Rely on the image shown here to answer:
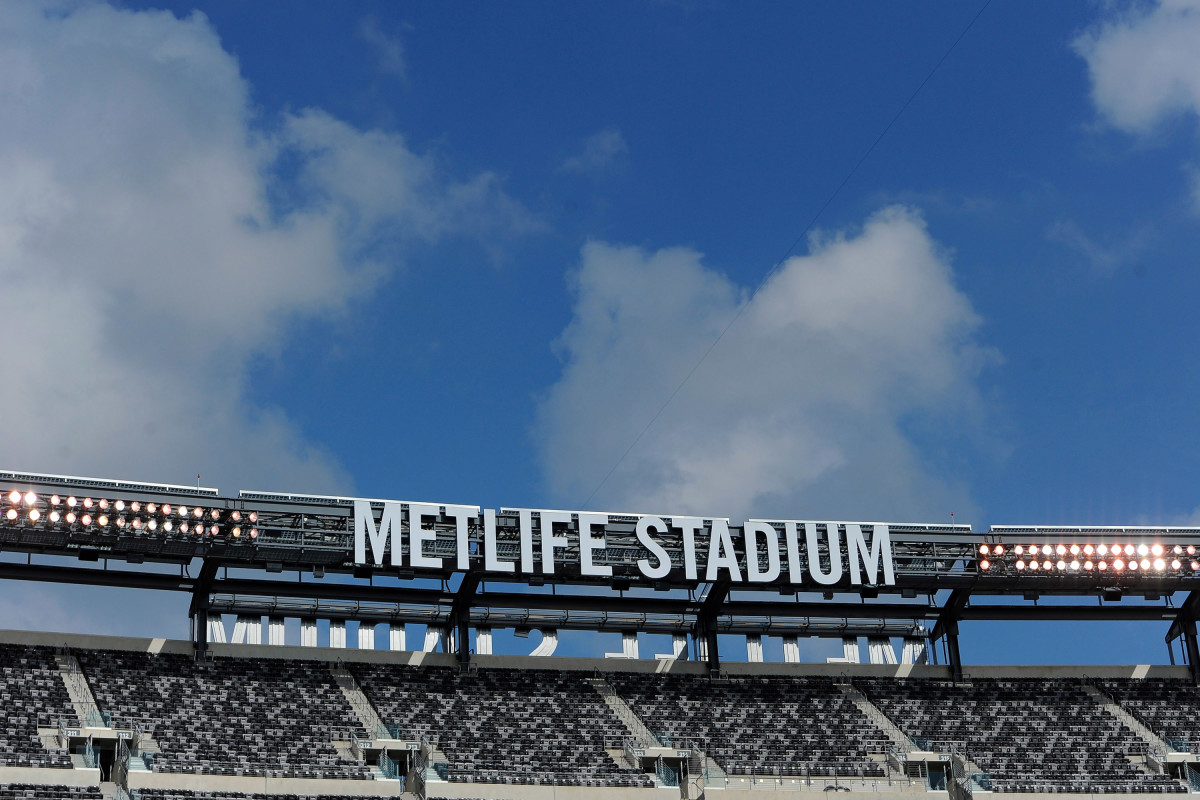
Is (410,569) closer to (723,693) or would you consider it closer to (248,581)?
(248,581)

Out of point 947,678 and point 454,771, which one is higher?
point 947,678

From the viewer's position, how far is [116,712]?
62.0m

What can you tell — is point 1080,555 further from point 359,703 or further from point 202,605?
point 202,605

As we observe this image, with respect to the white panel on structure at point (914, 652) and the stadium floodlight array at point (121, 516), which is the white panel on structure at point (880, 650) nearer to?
the white panel on structure at point (914, 652)

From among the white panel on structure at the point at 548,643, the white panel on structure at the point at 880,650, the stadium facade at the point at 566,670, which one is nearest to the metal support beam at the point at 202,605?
the stadium facade at the point at 566,670

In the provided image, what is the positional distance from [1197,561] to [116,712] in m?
Answer: 49.5

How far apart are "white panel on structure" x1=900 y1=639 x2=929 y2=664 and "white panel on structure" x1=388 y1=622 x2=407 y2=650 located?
24542 mm

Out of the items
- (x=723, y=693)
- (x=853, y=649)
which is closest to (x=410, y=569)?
(x=723, y=693)

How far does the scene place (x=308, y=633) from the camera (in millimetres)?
71938

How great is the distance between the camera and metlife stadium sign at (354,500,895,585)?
69562 millimetres

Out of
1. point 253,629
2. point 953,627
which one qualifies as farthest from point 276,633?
point 953,627

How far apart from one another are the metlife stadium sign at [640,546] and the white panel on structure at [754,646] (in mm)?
4997

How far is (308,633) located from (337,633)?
132 cm

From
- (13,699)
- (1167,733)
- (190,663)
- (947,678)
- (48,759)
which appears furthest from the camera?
(947,678)
